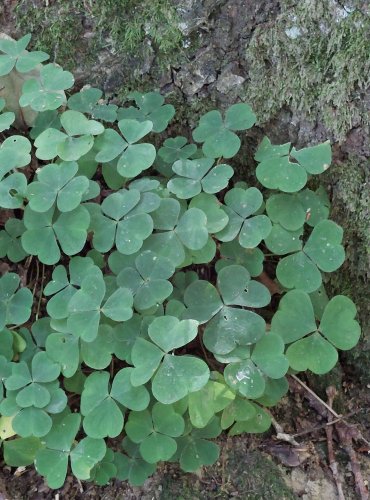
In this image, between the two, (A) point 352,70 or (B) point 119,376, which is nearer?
(B) point 119,376

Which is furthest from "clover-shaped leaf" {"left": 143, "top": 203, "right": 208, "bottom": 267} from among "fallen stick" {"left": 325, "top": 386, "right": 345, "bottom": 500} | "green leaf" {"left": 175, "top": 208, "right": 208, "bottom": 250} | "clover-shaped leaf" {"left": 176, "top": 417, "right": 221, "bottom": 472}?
"fallen stick" {"left": 325, "top": 386, "right": 345, "bottom": 500}

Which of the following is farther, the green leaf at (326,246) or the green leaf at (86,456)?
the green leaf at (326,246)

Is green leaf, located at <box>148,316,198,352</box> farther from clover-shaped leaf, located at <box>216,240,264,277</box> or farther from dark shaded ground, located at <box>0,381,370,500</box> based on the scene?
dark shaded ground, located at <box>0,381,370,500</box>

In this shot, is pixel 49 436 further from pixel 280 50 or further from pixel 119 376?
pixel 280 50

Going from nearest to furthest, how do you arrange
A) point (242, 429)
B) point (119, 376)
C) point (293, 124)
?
point (119, 376) < point (242, 429) < point (293, 124)

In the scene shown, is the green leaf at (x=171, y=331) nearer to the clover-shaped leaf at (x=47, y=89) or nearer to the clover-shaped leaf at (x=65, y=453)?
the clover-shaped leaf at (x=65, y=453)

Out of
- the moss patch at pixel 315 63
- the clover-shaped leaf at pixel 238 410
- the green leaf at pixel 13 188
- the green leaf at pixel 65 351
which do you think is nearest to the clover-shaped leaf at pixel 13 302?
the green leaf at pixel 65 351


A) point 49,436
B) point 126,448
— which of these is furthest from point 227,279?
point 49,436
